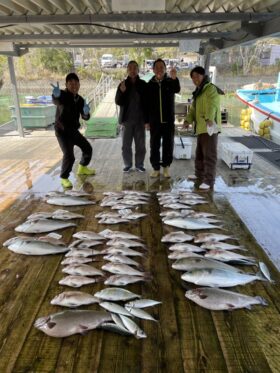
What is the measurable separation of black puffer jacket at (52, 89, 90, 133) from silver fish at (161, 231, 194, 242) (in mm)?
2518

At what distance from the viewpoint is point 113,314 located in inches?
84.4

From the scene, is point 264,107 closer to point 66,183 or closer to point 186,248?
point 66,183

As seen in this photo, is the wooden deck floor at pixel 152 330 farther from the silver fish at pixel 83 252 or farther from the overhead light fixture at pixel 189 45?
the overhead light fixture at pixel 189 45

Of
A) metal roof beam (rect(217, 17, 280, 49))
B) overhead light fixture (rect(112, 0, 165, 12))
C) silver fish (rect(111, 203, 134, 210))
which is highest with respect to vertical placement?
overhead light fixture (rect(112, 0, 165, 12))

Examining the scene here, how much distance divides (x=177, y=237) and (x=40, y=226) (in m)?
1.43

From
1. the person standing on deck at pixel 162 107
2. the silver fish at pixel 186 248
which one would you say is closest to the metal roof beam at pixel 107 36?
the person standing on deck at pixel 162 107

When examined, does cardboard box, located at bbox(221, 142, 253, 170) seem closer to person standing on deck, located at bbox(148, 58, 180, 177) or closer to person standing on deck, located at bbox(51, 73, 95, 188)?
person standing on deck, located at bbox(148, 58, 180, 177)

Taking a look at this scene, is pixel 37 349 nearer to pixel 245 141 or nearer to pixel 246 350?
pixel 246 350

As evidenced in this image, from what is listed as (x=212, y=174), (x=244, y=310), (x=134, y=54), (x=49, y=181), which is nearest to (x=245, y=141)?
(x=212, y=174)

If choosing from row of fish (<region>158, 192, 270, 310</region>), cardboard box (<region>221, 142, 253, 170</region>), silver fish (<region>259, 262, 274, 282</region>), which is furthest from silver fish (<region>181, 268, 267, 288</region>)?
cardboard box (<region>221, 142, 253, 170</region>)

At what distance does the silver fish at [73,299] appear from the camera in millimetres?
2270

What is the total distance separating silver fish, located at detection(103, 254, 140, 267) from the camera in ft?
9.01

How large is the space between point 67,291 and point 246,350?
1.29 metres

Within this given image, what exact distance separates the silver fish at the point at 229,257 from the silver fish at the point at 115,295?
827 millimetres
